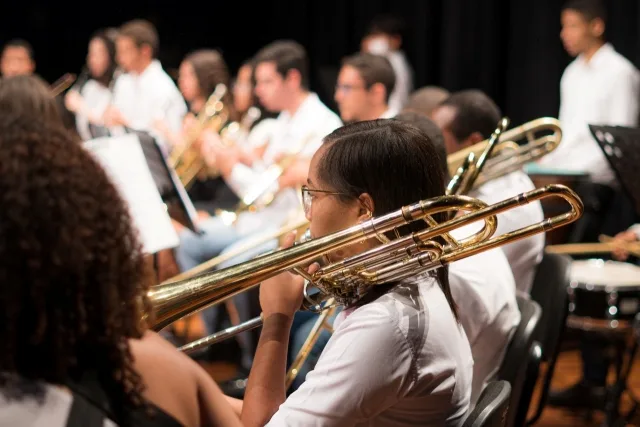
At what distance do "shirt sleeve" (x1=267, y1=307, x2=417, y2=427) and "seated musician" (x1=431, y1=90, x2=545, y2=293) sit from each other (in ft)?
4.99

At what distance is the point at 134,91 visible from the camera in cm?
712

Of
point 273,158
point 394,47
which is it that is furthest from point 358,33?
point 273,158

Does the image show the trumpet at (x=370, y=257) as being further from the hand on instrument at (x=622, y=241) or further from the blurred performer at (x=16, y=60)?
the blurred performer at (x=16, y=60)

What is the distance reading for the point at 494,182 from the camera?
3.22 metres

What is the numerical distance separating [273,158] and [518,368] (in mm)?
3033

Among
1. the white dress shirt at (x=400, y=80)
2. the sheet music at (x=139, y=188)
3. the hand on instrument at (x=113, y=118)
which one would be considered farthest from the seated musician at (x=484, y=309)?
the white dress shirt at (x=400, y=80)

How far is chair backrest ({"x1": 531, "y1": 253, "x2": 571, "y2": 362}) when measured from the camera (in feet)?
8.97

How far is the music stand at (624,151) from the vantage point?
2922 millimetres

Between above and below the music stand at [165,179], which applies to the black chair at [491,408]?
above

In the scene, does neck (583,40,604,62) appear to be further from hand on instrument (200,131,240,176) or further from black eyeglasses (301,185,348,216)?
black eyeglasses (301,185,348,216)

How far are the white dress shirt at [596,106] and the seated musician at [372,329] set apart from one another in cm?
391

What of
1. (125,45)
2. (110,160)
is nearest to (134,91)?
(125,45)

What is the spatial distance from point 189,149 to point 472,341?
331cm

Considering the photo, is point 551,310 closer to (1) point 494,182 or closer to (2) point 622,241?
(1) point 494,182
